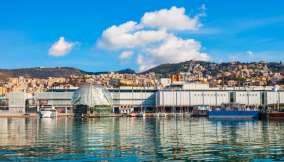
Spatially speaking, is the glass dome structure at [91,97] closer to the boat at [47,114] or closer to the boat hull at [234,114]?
the boat at [47,114]

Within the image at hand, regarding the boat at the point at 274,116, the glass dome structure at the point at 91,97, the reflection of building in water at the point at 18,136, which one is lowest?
the reflection of building in water at the point at 18,136

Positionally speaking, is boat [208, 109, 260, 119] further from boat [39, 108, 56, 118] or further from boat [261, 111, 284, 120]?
boat [39, 108, 56, 118]

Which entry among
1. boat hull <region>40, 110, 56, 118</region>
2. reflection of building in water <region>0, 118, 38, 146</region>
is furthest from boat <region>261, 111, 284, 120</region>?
boat hull <region>40, 110, 56, 118</region>

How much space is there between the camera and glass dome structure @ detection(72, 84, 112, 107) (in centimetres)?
19000

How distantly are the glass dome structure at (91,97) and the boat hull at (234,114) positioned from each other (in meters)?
58.8

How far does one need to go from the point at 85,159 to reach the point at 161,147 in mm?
9234

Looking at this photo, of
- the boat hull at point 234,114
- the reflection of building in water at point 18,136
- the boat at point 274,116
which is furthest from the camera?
the boat hull at point 234,114

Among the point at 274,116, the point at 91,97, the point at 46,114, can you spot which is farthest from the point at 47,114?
the point at 274,116

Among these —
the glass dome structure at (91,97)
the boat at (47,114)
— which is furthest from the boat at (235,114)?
the glass dome structure at (91,97)

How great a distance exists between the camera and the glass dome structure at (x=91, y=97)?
190 m

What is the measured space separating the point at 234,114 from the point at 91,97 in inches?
2720

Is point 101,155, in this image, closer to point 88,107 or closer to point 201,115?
point 201,115

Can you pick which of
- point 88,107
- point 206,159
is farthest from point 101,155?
point 88,107

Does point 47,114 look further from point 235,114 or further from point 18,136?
point 18,136
